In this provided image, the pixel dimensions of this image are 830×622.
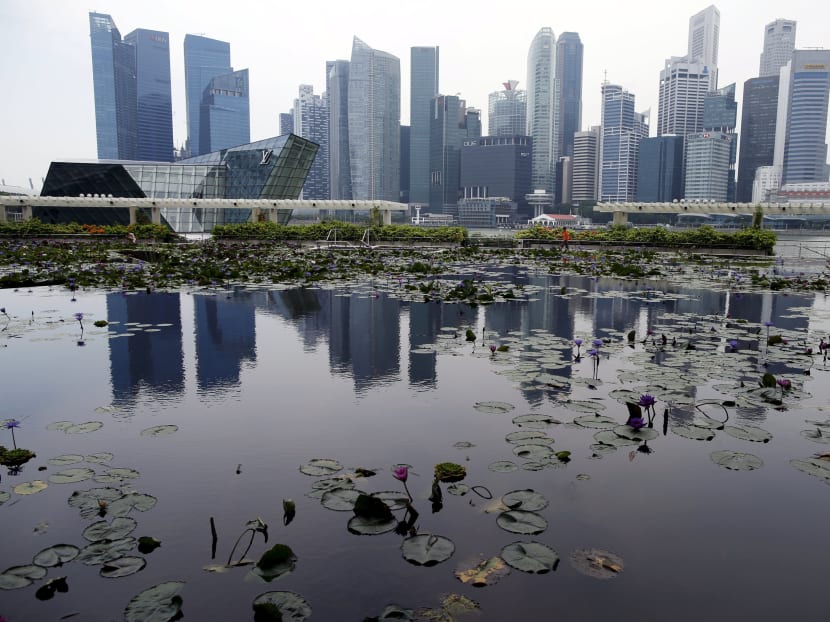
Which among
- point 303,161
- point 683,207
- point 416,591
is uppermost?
point 303,161

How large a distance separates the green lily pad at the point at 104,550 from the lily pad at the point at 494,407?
3257 mm

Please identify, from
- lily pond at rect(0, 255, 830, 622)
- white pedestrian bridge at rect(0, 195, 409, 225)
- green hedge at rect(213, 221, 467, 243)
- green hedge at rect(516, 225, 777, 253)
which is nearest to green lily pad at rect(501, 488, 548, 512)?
lily pond at rect(0, 255, 830, 622)

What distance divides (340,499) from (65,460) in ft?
7.15

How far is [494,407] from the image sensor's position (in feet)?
18.6

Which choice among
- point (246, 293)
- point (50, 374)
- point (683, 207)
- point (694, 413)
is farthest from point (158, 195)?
point (694, 413)

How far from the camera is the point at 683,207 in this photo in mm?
45906

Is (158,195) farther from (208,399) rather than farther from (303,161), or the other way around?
(208,399)

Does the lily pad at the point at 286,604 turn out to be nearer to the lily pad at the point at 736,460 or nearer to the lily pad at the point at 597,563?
the lily pad at the point at 597,563

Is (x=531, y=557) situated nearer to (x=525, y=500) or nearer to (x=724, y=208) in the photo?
(x=525, y=500)

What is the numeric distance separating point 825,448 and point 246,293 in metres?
12.2

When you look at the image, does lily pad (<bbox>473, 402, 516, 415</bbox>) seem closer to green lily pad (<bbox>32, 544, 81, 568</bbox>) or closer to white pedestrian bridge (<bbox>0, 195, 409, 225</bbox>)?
green lily pad (<bbox>32, 544, 81, 568</bbox>)

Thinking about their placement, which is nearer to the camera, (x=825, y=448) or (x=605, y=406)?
(x=825, y=448)

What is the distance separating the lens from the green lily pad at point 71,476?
13.0 ft

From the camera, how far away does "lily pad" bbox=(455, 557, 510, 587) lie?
294 cm
